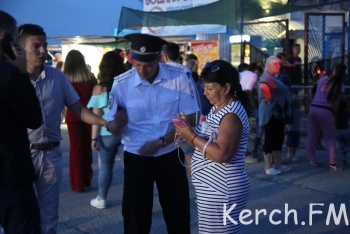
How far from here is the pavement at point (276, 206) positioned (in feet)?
21.0

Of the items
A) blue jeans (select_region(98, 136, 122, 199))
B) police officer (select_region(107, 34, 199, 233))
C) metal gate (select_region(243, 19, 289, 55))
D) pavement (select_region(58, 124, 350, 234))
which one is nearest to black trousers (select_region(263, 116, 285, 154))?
pavement (select_region(58, 124, 350, 234))

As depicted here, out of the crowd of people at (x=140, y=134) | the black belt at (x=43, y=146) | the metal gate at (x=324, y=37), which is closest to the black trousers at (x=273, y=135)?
the crowd of people at (x=140, y=134)

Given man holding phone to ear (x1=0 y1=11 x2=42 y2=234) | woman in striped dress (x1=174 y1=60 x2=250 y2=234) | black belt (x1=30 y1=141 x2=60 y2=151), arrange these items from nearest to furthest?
man holding phone to ear (x1=0 y1=11 x2=42 y2=234)
woman in striped dress (x1=174 y1=60 x2=250 y2=234)
black belt (x1=30 y1=141 x2=60 y2=151)

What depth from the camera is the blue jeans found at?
700 centimetres

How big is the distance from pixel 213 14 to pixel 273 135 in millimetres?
2723

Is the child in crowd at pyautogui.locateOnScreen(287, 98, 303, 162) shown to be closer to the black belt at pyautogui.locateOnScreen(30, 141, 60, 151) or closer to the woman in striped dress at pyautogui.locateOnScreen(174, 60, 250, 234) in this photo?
the black belt at pyautogui.locateOnScreen(30, 141, 60, 151)

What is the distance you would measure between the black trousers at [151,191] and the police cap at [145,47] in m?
0.73

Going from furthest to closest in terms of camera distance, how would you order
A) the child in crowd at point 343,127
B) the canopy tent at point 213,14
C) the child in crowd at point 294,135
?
the canopy tent at point 213,14
the child in crowd at point 294,135
the child in crowd at point 343,127

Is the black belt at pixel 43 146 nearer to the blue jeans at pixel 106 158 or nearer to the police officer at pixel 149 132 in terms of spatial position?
the police officer at pixel 149 132

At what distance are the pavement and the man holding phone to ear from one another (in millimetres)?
2481

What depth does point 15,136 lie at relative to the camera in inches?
137

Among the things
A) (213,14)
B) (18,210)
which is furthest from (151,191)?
(213,14)

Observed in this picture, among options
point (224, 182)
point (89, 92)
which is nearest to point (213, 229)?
point (224, 182)

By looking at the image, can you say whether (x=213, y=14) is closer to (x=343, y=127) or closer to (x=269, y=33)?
(x=343, y=127)
